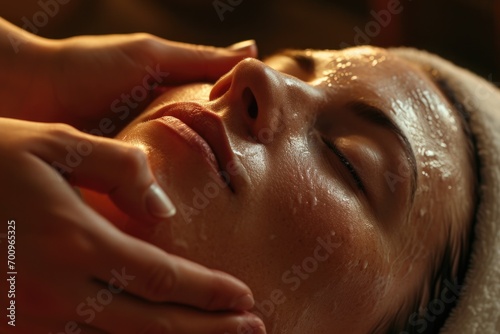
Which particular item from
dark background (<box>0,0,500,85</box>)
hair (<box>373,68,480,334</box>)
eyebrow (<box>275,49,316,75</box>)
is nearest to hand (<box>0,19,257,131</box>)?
eyebrow (<box>275,49,316,75</box>)

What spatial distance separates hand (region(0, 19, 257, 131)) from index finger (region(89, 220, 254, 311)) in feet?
1.84

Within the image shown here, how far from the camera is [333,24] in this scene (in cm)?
234

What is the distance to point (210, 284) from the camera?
725mm

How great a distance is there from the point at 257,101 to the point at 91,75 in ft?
1.55

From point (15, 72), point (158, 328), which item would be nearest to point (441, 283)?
point (158, 328)

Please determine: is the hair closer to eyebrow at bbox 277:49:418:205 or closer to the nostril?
eyebrow at bbox 277:49:418:205

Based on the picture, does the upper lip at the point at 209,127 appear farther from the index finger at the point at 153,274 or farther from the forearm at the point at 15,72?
the forearm at the point at 15,72

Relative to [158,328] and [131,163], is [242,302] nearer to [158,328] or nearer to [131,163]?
[158,328]

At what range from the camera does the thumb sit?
124cm

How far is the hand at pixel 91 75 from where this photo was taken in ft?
4.03

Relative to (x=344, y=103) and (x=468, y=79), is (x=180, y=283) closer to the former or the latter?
(x=344, y=103)

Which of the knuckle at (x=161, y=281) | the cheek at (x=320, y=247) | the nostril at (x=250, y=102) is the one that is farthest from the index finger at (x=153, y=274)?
the nostril at (x=250, y=102)

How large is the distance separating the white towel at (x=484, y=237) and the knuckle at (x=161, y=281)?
1.82 feet

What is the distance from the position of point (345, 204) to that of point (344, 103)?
18cm
